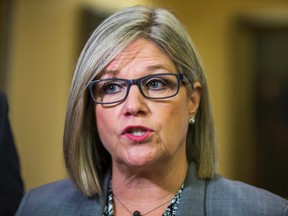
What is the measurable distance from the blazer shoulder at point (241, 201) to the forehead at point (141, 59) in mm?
386

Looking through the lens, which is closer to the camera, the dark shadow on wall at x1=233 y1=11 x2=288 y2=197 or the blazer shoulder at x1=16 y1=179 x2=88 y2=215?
the blazer shoulder at x1=16 y1=179 x2=88 y2=215

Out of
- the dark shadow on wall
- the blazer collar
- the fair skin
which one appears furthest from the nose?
the dark shadow on wall

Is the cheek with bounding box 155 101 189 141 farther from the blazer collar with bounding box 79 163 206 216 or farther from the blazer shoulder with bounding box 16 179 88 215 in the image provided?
the blazer shoulder with bounding box 16 179 88 215

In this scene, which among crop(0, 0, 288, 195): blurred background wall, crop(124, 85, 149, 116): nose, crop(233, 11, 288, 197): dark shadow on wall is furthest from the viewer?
crop(233, 11, 288, 197): dark shadow on wall

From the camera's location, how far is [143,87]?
1584 millimetres

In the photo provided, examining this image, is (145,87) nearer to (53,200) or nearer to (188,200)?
(188,200)

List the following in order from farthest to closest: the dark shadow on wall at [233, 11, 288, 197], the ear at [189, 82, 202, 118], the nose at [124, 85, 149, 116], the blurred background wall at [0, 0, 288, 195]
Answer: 1. the dark shadow on wall at [233, 11, 288, 197]
2. the blurred background wall at [0, 0, 288, 195]
3. the ear at [189, 82, 202, 118]
4. the nose at [124, 85, 149, 116]

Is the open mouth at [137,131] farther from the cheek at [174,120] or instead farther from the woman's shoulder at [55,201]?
the woman's shoulder at [55,201]

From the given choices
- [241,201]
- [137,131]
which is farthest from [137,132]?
[241,201]

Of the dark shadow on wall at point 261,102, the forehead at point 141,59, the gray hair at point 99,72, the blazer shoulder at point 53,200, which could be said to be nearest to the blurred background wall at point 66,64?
the dark shadow on wall at point 261,102

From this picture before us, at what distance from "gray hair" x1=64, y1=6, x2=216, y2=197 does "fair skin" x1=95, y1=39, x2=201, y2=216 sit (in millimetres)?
32

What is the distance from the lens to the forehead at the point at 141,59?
1597 mm

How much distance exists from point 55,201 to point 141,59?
55 centimetres

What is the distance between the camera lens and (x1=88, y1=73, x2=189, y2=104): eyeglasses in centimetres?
158
